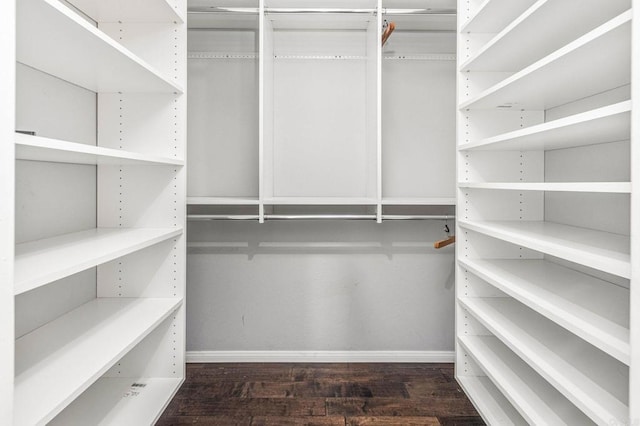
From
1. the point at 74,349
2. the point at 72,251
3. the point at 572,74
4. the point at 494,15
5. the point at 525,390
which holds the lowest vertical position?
the point at 525,390

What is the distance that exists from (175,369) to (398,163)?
1499 mm

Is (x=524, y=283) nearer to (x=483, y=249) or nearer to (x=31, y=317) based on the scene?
(x=483, y=249)

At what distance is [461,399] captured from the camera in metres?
1.80

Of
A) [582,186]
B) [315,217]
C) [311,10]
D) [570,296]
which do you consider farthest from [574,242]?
[311,10]

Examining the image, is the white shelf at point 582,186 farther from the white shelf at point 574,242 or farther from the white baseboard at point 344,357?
the white baseboard at point 344,357

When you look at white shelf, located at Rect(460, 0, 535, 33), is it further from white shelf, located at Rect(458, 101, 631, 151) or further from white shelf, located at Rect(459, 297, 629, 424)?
white shelf, located at Rect(459, 297, 629, 424)

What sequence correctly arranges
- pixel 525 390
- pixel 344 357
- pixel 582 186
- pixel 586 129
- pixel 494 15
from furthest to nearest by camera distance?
pixel 344 357 < pixel 494 15 < pixel 525 390 < pixel 586 129 < pixel 582 186

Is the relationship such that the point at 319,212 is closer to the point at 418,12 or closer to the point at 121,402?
the point at 418,12

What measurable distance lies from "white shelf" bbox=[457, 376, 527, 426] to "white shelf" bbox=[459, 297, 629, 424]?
0.37m

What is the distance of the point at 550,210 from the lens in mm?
1808
